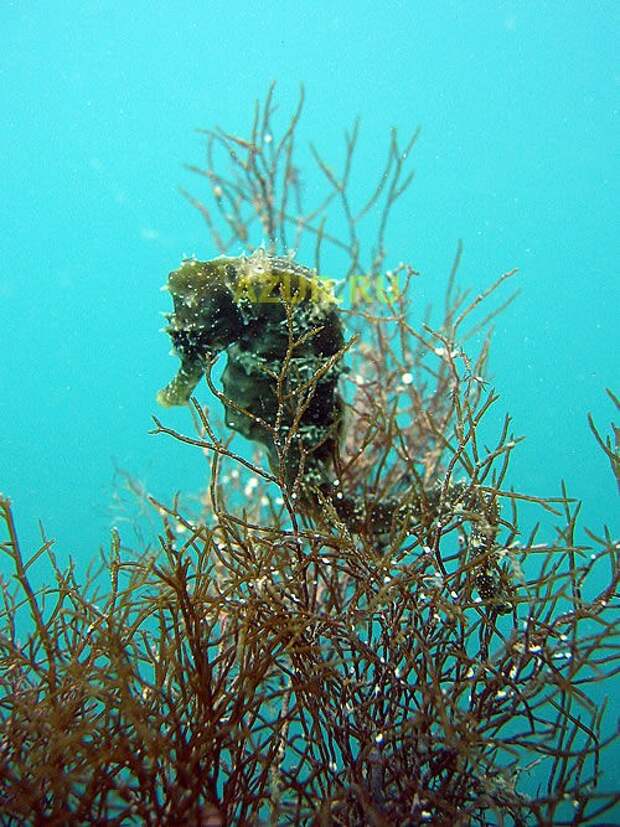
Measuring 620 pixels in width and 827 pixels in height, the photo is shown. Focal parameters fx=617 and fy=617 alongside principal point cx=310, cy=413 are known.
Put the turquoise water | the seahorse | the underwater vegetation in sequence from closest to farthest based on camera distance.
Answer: the underwater vegetation, the seahorse, the turquoise water

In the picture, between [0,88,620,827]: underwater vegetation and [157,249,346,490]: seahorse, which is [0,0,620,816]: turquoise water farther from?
[0,88,620,827]: underwater vegetation

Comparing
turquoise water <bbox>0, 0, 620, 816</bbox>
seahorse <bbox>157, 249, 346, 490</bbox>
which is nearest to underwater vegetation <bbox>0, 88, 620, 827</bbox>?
seahorse <bbox>157, 249, 346, 490</bbox>

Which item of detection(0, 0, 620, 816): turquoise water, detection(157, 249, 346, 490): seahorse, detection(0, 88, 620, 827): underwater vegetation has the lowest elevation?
detection(0, 88, 620, 827): underwater vegetation

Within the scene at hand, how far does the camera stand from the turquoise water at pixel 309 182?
21359 millimetres

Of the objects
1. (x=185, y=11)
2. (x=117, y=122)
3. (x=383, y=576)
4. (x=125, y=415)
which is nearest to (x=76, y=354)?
(x=125, y=415)

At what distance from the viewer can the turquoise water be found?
841 inches

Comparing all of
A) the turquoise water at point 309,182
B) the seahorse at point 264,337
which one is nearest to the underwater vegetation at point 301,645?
the seahorse at point 264,337

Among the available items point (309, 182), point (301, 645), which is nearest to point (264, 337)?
point (301, 645)

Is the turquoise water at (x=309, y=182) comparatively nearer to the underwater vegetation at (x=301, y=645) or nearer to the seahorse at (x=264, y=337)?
the seahorse at (x=264, y=337)

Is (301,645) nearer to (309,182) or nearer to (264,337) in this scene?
(264,337)

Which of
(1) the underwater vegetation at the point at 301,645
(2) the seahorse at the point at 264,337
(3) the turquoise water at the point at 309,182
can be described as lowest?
(1) the underwater vegetation at the point at 301,645

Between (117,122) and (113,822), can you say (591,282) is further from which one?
(113,822)

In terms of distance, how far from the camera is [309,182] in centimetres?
2258

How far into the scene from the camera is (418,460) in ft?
13.7
